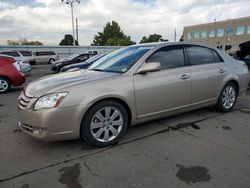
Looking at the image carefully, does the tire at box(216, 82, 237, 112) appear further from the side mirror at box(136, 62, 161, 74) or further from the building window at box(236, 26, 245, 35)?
the building window at box(236, 26, 245, 35)

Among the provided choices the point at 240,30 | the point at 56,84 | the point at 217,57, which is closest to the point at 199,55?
the point at 217,57

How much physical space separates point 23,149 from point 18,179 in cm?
81

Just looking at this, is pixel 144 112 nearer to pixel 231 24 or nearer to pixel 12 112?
pixel 12 112

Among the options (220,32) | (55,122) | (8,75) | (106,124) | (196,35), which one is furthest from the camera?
(196,35)

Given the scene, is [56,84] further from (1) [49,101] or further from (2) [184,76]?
(2) [184,76]

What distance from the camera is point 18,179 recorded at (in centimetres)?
268

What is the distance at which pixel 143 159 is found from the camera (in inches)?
121

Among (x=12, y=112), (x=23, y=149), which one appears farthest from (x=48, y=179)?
(x=12, y=112)

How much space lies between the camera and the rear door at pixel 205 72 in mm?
4359

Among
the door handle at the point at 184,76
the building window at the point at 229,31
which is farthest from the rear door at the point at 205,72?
the building window at the point at 229,31

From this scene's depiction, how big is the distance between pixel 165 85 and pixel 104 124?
1.24 metres

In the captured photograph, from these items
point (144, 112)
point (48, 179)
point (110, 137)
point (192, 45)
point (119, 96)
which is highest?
point (192, 45)

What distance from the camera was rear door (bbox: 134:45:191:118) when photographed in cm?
369

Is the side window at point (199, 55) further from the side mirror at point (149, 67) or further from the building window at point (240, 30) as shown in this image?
the building window at point (240, 30)
